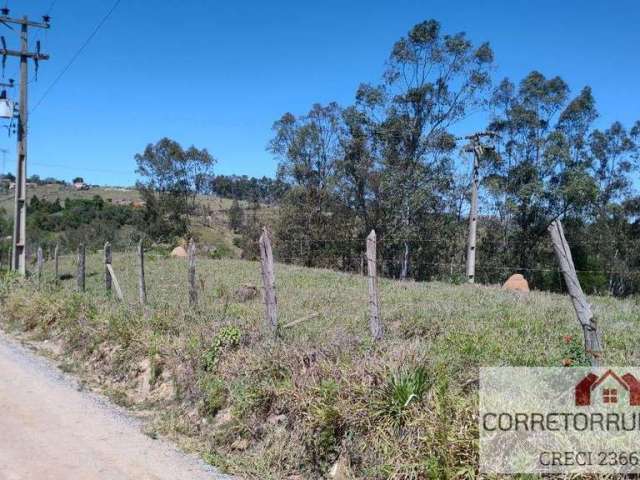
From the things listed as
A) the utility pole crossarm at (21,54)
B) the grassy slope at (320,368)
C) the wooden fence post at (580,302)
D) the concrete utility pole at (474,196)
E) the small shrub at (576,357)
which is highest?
the utility pole crossarm at (21,54)

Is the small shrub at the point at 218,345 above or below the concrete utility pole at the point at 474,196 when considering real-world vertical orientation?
below

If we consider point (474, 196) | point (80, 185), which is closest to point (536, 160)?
point (474, 196)

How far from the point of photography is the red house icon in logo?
14.5 feet

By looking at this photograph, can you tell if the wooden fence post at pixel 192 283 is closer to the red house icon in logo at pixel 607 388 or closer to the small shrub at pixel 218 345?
the small shrub at pixel 218 345

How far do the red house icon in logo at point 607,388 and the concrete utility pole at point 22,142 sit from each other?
2039 cm

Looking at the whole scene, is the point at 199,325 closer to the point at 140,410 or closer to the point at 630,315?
the point at 140,410

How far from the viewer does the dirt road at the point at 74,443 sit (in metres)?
4.90

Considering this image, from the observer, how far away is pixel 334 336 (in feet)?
21.8

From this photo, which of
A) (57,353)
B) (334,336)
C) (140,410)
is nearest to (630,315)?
(334,336)

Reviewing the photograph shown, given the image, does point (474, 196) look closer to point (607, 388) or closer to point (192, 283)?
point (192, 283)

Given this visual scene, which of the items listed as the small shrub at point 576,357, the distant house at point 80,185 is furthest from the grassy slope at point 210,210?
the small shrub at point 576,357

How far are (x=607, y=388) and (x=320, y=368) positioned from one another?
277cm

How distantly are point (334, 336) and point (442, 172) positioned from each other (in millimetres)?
28378

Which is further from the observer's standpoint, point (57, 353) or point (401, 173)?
point (401, 173)
